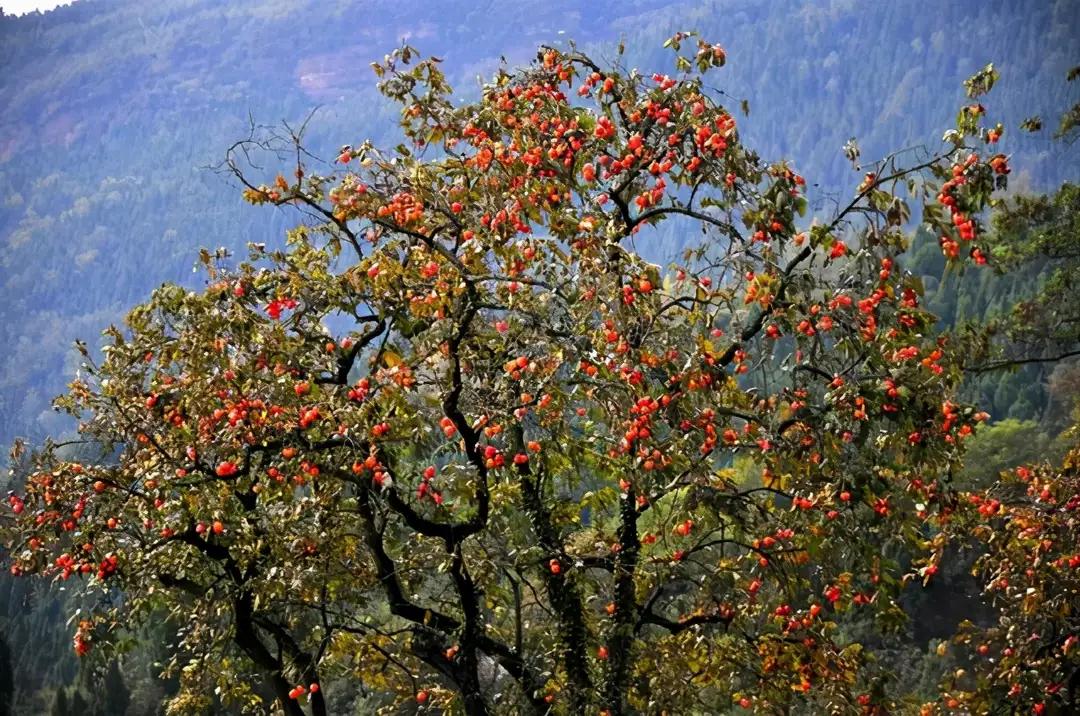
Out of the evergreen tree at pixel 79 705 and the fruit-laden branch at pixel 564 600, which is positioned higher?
the evergreen tree at pixel 79 705

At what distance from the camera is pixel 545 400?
282 inches

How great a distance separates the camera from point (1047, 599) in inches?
420

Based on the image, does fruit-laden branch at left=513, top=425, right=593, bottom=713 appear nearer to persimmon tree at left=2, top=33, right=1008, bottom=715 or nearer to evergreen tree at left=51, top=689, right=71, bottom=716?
persimmon tree at left=2, top=33, right=1008, bottom=715

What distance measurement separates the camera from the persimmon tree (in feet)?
23.0

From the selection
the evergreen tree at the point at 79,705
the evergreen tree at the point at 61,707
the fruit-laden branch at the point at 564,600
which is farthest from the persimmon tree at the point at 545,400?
the evergreen tree at the point at 61,707

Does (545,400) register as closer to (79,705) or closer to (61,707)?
(79,705)

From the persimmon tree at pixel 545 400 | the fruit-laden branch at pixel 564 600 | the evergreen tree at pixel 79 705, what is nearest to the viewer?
the persimmon tree at pixel 545 400

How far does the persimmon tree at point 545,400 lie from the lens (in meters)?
7.02

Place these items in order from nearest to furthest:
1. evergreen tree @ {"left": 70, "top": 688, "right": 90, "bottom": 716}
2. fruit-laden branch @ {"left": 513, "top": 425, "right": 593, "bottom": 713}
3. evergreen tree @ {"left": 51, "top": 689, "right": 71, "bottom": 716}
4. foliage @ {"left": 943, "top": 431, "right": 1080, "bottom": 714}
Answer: fruit-laden branch @ {"left": 513, "top": 425, "right": 593, "bottom": 713} < foliage @ {"left": 943, "top": 431, "right": 1080, "bottom": 714} < evergreen tree @ {"left": 70, "top": 688, "right": 90, "bottom": 716} < evergreen tree @ {"left": 51, "top": 689, "right": 71, "bottom": 716}

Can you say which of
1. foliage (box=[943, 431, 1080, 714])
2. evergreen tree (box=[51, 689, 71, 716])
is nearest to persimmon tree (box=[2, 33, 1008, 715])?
foliage (box=[943, 431, 1080, 714])

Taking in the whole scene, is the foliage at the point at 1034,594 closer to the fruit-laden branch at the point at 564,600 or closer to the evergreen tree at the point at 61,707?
the fruit-laden branch at the point at 564,600

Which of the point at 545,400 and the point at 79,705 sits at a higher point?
the point at 79,705

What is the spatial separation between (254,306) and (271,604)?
2.36 m

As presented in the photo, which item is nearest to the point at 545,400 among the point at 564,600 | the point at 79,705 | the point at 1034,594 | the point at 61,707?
the point at 564,600
